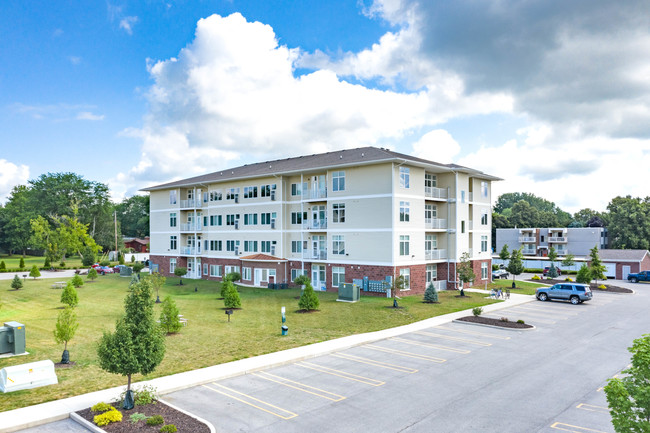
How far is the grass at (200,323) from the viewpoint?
16.8 m

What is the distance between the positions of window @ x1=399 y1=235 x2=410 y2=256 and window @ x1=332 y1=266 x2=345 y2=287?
19.2ft

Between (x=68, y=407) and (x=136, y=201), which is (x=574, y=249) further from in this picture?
(x=136, y=201)

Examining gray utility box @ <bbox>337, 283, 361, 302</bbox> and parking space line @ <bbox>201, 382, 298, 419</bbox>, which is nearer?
parking space line @ <bbox>201, 382, 298, 419</bbox>

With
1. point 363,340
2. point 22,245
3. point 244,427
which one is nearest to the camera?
point 244,427

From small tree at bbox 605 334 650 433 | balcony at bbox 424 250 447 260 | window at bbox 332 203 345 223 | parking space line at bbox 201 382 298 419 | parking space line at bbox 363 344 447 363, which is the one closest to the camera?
small tree at bbox 605 334 650 433

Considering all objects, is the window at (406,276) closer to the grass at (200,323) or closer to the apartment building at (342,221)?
the apartment building at (342,221)

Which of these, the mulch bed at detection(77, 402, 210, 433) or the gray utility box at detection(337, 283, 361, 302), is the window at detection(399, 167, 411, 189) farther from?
the mulch bed at detection(77, 402, 210, 433)

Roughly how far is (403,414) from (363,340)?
29.7 feet

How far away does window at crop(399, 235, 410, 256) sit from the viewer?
37.3 metres

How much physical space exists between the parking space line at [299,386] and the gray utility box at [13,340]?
10997mm

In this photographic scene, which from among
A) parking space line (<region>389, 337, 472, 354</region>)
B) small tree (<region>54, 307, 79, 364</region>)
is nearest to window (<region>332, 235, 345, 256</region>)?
parking space line (<region>389, 337, 472, 354</region>)

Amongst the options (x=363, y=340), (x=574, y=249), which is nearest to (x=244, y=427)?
(x=363, y=340)

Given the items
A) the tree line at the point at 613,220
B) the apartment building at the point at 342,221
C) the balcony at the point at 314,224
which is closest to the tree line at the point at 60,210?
the apartment building at the point at 342,221

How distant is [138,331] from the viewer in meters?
13.2
